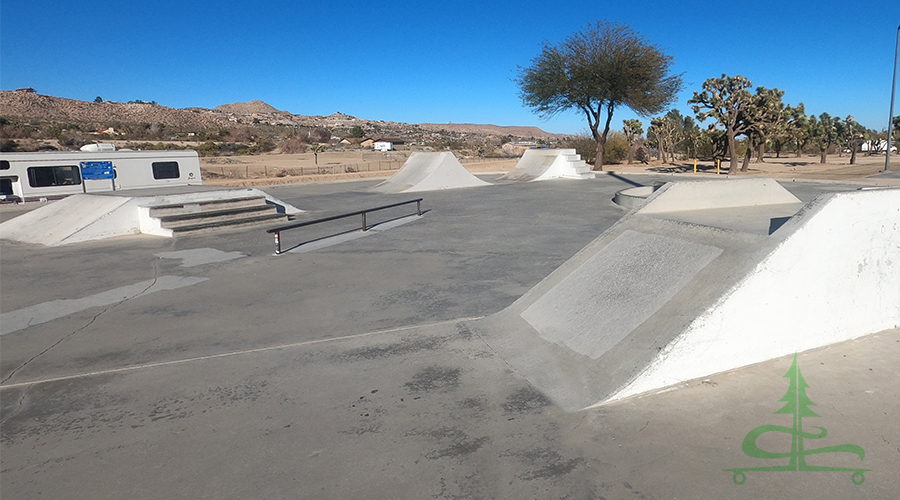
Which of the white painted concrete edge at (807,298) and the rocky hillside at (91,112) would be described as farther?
the rocky hillside at (91,112)

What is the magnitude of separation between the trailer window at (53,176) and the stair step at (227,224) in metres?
8.94

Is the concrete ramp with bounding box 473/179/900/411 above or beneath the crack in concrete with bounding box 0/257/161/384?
above

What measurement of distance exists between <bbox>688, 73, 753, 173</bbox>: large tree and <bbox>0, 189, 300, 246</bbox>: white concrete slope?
24311 mm

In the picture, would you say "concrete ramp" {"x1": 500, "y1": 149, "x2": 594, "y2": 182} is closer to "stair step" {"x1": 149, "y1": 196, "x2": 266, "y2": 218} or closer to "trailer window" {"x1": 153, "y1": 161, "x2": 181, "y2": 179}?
"stair step" {"x1": 149, "y1": 196, "x2": 266, "y2": 218}

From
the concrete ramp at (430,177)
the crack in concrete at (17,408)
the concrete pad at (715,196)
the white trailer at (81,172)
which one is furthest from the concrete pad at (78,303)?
the concrete ramp at (430,177)

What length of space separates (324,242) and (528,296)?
5.82 metres

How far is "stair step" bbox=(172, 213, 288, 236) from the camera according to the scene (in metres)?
11.3

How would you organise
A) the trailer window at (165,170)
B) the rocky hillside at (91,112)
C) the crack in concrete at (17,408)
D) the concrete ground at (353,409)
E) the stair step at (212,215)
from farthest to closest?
the rocky hillside at (91,112) → the trailer window at (165,170) → the stair step at (212,215) → the crack in concrete at (17,408) → the concrete ground at (353,409)

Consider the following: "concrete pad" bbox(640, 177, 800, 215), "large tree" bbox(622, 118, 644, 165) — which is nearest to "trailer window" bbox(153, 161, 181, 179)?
"concrete pad" bbox(640, 177, 800, 215)

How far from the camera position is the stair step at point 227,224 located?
37.2 feet

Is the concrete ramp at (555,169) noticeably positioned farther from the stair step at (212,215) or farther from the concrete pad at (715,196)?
the concrete pad at (715,196)

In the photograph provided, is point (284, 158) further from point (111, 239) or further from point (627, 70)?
point (111, 239)

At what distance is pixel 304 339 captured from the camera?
17.4 feet

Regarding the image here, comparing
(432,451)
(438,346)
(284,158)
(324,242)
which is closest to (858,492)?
(432,451)
